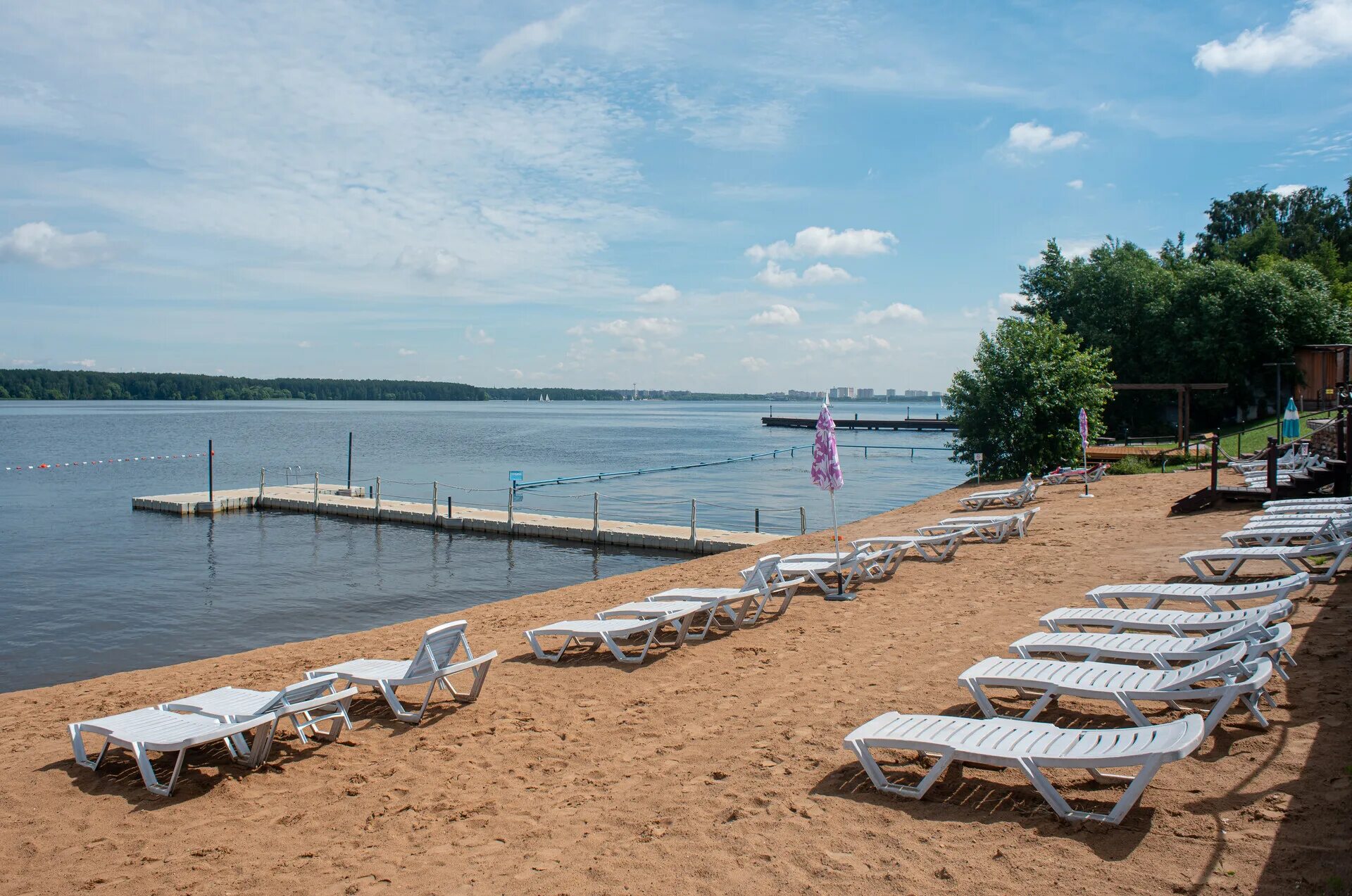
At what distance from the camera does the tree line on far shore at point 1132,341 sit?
27.8m

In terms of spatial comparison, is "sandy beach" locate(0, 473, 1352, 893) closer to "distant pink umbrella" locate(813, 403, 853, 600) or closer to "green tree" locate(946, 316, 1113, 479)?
"distant pink umbrella" locate(813, 403, 853, 600)

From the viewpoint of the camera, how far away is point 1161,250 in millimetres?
62219

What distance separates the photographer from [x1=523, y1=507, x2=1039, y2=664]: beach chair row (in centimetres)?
800

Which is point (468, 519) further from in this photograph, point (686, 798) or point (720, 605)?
point (686, 798)

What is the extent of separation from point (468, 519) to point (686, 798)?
2103 centimetres

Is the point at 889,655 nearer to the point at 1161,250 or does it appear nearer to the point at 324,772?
the point at 324,772

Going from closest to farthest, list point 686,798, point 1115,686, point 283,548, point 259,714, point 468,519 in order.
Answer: point 686,798 < point 1115,686 < point 259,714 < point 283,548 < point 468,519

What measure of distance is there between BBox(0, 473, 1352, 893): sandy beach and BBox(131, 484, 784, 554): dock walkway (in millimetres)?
12381

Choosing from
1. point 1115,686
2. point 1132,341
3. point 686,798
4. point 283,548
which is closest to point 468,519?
point 283,548

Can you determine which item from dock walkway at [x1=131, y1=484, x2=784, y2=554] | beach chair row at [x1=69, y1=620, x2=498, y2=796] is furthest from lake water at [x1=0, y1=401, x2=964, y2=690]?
beach chair row at [x1=69, y1=620, x2=498, y2=796]

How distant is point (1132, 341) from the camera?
44688mm

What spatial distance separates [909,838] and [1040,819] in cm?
62

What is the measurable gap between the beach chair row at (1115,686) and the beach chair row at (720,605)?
283 centimetres

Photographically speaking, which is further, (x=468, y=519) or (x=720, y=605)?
(x=468, y=519)
